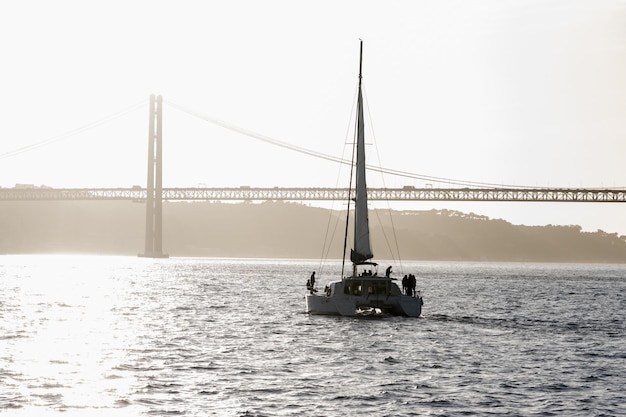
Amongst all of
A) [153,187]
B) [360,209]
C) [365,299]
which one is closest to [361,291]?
[365,299]

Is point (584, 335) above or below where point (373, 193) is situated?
below

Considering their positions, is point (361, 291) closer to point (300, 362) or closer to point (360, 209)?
point (360, 209)

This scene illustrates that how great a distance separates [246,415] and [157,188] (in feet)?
423

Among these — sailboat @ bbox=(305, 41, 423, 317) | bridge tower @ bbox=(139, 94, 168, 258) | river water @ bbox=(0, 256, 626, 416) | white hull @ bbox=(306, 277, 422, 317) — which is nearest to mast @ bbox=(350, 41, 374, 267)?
sailboat @ bbox=(305, 41, 423, 317)

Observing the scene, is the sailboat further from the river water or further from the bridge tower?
the bridge tower

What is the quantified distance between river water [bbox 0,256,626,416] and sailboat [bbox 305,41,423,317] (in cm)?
71

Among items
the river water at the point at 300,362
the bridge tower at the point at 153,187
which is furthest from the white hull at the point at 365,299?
the bridge tower at the point at 153,187

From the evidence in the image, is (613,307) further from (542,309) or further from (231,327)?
(231,327)

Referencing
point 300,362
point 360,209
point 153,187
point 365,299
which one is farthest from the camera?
point 153,187

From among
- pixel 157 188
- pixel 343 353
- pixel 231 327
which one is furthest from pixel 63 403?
pixel 157 188

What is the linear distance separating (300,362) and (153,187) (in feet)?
413

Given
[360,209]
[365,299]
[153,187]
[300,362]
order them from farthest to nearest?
[153,187] < [360,209] < [365,299] < [300,362]

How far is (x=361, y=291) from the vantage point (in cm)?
5012

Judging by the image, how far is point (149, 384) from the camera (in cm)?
2911
